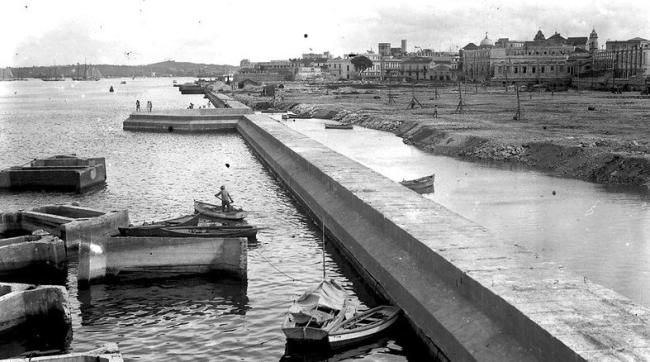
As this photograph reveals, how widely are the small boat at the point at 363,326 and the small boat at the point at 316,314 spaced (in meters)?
0.19

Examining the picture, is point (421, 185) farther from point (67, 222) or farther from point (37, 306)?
point (37, 306)

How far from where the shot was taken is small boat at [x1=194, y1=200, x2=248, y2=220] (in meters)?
28.4

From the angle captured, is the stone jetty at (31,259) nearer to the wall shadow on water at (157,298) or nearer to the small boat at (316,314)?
the wall shadow on water at (157,298)

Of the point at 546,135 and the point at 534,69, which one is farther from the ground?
the point at 534,69

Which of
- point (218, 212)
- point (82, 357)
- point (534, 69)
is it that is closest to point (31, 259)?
point (218, 212)

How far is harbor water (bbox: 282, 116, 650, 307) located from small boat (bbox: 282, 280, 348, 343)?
23.4ft

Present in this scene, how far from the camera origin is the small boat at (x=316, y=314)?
53.1 ft

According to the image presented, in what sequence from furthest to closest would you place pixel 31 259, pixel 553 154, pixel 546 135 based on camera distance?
pixel 546 135
pixel 553 154
pixel 31 259

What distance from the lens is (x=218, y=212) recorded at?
28.7 m

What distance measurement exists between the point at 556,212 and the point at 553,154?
16214 mm

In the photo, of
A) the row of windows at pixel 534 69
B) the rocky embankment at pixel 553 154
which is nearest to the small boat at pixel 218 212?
the rocky embankment at pixel 553 154

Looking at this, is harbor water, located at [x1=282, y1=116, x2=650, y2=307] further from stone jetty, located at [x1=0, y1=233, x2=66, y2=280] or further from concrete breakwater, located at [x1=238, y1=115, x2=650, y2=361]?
stone jetty, located at [x1=0, y1=233, x2=66, y2=280]

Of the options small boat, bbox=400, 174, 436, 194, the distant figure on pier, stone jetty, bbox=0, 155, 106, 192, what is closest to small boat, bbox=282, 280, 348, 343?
the distant figure on pier

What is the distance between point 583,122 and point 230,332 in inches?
2130
